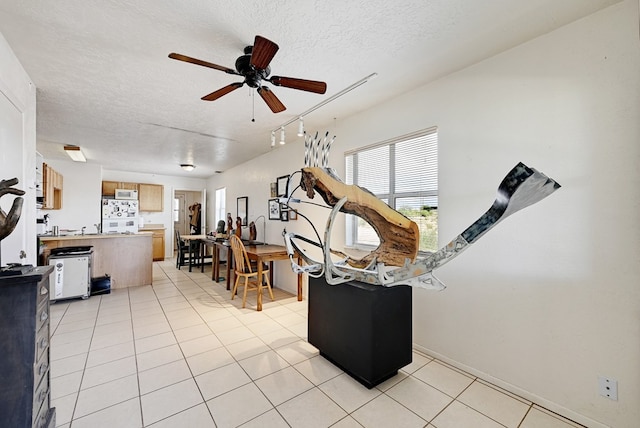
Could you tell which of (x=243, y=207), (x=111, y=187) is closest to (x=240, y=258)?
(x=243, y=207)

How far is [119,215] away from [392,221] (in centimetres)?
750

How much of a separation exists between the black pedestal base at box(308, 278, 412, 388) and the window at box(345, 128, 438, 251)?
764mm

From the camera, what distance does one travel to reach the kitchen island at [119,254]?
4.58 m

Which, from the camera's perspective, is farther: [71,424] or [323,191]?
[71,424]

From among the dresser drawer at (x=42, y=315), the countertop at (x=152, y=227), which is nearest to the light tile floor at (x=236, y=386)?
the dresser drawer at (x=42, y=315)

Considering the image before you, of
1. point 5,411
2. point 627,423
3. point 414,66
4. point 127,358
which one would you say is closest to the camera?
point 5,411

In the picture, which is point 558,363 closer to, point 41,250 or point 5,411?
point 5,411

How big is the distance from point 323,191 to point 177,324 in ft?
9.74

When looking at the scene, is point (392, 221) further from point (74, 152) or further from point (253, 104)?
point (74, 152)

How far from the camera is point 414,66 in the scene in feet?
7.41

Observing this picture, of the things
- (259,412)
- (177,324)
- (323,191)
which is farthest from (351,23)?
(177,324)

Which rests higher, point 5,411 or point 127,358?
point 5,411

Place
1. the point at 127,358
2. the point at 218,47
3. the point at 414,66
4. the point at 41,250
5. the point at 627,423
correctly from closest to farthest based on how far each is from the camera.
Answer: the point at 627,423, the point at 218,47, the point at 414,66, the point at 127,358, the point at 41,250

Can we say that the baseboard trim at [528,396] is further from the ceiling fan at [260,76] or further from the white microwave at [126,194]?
the white microwave at [126,194]
